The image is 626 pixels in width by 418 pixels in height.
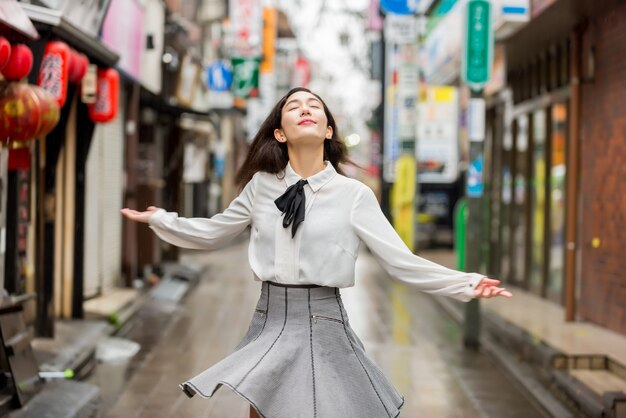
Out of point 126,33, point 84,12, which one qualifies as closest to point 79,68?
point 84,12

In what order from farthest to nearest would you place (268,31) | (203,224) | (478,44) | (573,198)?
(268,31) → (573,198) → (478,44) → (203,224)

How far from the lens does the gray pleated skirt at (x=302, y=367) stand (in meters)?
4.21

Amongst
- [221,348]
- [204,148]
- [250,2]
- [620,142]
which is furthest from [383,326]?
[250,2]

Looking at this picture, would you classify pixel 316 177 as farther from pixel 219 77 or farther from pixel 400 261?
pixel 219 77

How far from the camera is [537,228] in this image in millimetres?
15633

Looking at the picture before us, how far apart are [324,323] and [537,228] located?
38.5 feet

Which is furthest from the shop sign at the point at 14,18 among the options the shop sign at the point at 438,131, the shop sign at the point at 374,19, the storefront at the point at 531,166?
the shop sign at the point at 374,19

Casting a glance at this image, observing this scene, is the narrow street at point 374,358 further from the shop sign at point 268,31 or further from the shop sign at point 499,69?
the shop sign at point 268,31

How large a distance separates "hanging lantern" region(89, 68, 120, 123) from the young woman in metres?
5.92

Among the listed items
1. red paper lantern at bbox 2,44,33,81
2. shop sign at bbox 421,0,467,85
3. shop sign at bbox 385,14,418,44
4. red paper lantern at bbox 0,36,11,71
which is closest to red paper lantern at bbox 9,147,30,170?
red paper lantern at bbox 2,44,33,81

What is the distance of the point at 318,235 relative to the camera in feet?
14.9

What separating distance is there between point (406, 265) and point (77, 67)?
557cm

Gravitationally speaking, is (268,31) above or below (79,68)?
above

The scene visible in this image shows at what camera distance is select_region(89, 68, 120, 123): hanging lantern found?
34.4 ft
